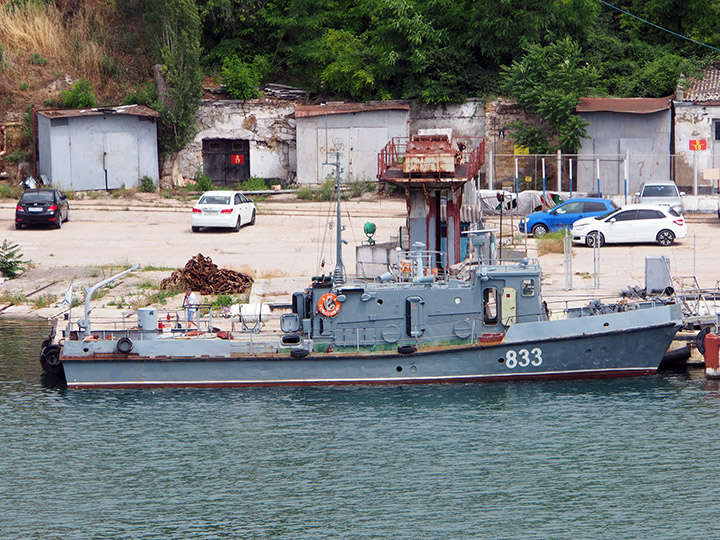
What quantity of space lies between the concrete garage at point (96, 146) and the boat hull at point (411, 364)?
25.3 metres

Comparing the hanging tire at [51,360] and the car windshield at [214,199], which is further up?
the car windshield at [214,199]

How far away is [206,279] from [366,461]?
14034 mm

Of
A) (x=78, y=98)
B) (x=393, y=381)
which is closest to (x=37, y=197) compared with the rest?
(x=78, y=98)

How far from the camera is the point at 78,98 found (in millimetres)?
53688

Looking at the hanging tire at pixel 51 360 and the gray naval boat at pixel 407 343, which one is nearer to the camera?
the gray naval boat at pixel 407 343

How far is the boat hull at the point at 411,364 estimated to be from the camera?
28.1 metres

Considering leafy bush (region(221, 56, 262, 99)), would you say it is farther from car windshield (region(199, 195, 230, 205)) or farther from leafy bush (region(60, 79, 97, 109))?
car windshield (region(199, 195, 230, 205))

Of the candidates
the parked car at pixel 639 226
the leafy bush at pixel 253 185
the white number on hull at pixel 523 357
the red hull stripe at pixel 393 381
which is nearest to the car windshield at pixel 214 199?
the leafy bush at pixel 253 185

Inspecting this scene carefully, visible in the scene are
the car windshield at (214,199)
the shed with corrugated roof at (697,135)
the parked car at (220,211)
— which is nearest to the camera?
the parked car at (220,211)

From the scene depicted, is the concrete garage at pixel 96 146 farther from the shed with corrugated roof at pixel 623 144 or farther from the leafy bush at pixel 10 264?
the shed with corrugated roof at pixel 623 144

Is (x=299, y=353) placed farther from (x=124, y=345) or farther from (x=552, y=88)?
(x=552, y=88)

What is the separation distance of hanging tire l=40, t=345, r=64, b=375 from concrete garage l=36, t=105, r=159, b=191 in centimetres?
2431

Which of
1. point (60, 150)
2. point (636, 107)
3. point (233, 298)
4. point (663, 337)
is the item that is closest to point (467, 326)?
point (663, 337)

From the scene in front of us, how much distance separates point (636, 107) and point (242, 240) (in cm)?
1886
